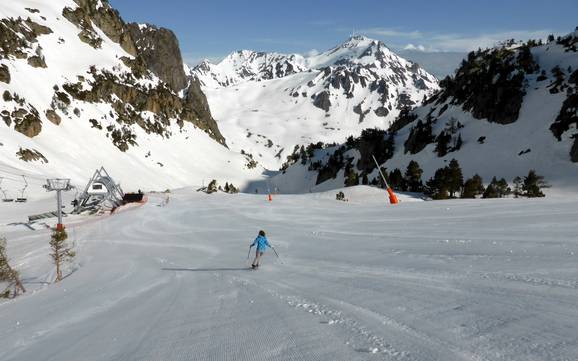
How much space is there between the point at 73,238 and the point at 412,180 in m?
65.3

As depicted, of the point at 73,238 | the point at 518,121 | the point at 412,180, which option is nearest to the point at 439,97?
the point at 518,121

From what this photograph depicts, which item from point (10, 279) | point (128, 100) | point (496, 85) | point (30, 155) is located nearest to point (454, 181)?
point (496, 85)

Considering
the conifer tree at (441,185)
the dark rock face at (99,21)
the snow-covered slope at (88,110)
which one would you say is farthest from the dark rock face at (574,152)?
the dark rock face at (99,21)

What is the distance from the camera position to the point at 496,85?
101500 mm

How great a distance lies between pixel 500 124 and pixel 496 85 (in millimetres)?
10849

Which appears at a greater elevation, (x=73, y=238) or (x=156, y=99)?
(x=156, y=99)

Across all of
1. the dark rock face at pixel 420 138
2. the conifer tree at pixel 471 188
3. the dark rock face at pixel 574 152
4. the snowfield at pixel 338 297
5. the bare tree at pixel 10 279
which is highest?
the dark rock face at pixel 420 138

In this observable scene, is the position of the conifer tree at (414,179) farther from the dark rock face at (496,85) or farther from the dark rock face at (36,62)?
the dark rock face at (36,62)

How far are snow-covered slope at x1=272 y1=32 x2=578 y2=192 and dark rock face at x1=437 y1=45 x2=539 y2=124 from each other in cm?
22

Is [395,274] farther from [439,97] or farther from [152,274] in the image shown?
[439,97]

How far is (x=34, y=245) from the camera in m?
40.2

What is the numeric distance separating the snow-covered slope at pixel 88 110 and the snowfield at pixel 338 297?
188 feet

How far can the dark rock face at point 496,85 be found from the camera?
9719cm

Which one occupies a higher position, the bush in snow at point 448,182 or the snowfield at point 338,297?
the bush in snow at point 448,182
